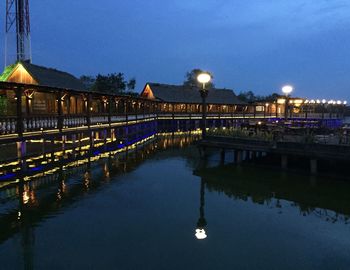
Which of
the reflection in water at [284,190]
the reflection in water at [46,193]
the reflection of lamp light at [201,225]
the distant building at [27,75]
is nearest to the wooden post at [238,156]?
the reflection in water at [284,190]

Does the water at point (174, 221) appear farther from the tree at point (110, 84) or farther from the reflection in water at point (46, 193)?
the tree at point (110, 84)

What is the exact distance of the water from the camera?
906cm

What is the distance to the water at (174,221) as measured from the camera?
29.7ft

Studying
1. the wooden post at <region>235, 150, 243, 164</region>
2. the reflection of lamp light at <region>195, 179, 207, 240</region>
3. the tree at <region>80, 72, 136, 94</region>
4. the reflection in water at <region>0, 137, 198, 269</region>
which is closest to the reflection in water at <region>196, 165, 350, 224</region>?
the wooden post at <region>235, 150, 243, 164</region>

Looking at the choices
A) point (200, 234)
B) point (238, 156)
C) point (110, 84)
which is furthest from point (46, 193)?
point (110, 84)

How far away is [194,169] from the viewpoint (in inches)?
877

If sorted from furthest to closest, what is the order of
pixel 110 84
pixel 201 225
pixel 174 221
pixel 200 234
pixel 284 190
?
pixel 110 84
pixel 284 190
pixel 174 221
pixel 201 225
pixel 200 234

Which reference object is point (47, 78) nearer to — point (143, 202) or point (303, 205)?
point (143, 202)

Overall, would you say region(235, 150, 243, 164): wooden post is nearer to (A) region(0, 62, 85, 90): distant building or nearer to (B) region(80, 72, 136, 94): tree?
(A) region(0, 62, 85, 90): distant building

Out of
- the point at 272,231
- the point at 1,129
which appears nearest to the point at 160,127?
the point at 1,129

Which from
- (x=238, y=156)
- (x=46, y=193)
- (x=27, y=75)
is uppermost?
(x=27, y=75)

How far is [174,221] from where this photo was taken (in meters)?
12.0

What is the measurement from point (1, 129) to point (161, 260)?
11.5m

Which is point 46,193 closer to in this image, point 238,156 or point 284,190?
point 284,190
